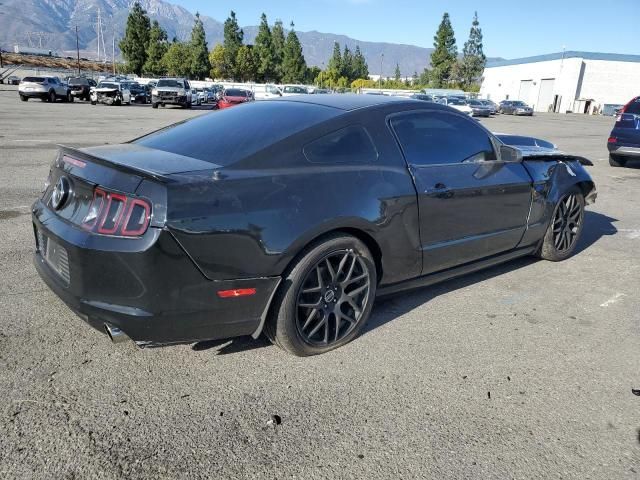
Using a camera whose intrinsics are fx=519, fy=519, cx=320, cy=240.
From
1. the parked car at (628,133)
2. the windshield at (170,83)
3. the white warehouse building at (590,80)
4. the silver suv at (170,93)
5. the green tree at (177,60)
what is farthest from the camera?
the green tree at (177,60)

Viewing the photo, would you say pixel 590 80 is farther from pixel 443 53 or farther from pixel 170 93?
pixel 170 93

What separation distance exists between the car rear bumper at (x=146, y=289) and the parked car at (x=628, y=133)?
39.0ft

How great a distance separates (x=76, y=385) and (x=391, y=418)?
5.42 ft

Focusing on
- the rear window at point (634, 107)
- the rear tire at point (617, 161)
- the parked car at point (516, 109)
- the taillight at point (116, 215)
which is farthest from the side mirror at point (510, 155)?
the parked car at point (516, 109)

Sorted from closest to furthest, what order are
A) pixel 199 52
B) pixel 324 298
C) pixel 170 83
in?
1. pixel 324 298
2. pixel 170 83
3. pixel 199 52

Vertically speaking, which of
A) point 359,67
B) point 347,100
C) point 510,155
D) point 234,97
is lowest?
point 234,97

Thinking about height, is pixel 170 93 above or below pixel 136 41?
below

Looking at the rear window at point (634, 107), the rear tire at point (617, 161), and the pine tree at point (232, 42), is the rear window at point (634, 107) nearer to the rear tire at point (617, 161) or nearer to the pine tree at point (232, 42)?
the rear tire at point (617, 161)

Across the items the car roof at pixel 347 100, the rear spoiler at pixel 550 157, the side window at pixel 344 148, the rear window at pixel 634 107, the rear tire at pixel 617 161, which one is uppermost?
the rear window at pixel 634 107

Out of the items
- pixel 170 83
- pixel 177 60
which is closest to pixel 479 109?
pixel 170 83

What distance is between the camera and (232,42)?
81750 millimetres

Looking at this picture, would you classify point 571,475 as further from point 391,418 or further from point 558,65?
point 558,65

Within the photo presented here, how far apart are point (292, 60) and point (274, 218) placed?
86124 millimetres

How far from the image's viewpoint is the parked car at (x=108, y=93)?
33.8 meters
